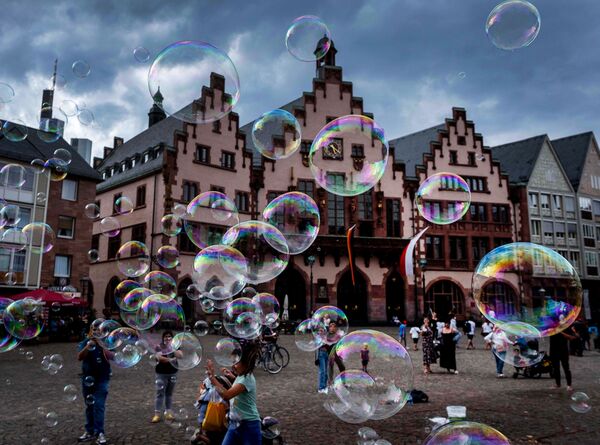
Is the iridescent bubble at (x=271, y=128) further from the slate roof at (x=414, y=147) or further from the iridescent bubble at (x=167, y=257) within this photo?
the slate roof at (x=414, y=147)

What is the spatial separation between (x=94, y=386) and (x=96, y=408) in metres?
0.31

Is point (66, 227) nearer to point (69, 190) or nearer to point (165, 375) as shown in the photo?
point (69, 190)

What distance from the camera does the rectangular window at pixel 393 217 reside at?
37219 millimetres

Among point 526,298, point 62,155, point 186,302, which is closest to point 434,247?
point 186,302

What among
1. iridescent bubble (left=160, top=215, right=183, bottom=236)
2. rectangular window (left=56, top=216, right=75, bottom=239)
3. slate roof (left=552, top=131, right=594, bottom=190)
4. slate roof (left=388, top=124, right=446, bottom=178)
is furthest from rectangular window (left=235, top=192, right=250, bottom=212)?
slate roof (left=552, top=131, right=594, bottom=190)

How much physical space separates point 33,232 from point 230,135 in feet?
47.1

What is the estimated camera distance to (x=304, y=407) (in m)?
9.47

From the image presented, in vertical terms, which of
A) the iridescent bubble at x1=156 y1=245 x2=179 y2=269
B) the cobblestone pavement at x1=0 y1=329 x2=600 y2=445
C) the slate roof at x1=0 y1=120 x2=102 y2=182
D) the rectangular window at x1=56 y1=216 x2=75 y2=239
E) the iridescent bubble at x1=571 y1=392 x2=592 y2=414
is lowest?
the cobblestone pavement at x1=0 y1=329 x2=600 y2=445

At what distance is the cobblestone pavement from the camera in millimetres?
7370

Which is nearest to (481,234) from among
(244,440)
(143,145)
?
(143,145)

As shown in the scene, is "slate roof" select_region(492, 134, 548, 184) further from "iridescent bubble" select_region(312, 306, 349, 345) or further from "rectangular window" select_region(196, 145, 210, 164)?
"iridescent bubble" select_region(312, 306, 349, 345)

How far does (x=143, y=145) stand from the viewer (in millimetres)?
42594

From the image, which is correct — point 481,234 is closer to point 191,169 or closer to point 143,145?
point 191,169

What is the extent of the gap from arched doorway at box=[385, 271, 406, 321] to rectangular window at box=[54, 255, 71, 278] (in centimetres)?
2192
